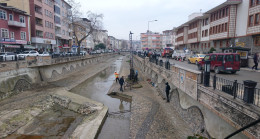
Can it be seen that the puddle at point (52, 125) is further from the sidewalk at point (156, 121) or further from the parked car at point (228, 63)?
the parked car at point (228, 63)

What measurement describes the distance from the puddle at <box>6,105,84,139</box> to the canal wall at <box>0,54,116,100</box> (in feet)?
23.1

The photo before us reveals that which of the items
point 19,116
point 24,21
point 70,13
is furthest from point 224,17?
point 24,21

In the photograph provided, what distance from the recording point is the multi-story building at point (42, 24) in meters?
39.2

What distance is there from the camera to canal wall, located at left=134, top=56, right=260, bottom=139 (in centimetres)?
543

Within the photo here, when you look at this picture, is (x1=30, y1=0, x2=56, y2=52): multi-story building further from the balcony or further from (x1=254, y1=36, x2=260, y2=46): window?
(x1=254, y1=36, x2=260, y2=46): window

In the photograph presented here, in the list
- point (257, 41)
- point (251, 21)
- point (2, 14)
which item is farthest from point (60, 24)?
point (257, 41)

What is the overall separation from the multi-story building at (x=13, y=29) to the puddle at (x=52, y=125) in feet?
78.7

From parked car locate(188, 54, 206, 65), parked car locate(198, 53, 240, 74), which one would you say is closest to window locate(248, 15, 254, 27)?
parked car locate(188, 54, 206, 65)

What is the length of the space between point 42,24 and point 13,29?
35.9 ft

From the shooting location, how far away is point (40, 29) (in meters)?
41.4

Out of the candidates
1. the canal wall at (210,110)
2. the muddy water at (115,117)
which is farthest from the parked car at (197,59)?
the muddy water at (115,117)

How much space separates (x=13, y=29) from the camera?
106 ft

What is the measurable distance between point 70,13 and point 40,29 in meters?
8.56

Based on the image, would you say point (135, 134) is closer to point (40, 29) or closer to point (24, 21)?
point (24, 21)
